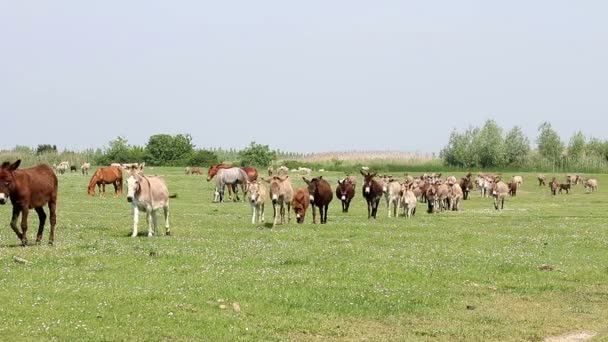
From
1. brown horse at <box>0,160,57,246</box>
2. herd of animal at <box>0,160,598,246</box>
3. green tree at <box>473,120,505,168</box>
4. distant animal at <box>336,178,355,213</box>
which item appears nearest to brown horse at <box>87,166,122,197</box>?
herd of animal at <box>0,160,598,246</box>

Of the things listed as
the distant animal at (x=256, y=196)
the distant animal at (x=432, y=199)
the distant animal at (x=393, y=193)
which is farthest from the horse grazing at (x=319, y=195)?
the distant animal at (x=432, y=199)

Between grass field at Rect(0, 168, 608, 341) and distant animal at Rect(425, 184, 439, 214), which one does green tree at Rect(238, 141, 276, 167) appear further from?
grass field at Rect(0, 168, 608, 341)

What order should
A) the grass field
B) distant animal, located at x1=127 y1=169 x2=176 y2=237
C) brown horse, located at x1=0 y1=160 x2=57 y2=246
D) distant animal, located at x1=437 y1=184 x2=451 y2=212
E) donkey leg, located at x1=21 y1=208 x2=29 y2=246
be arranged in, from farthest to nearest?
distant animal, located at x1=437 y1=184 x2=451 y2=212 < distant animal, located at x1=127 y1=169 x2=176 y2=237 < donkey leg, located at x1=21 y1=208 x2=29 y2=246 < brown horse, located at x1=0 y1=160 x2=57 y2=246 < the grass field

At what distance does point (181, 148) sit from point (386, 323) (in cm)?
12130

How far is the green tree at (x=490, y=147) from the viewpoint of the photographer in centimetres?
13200

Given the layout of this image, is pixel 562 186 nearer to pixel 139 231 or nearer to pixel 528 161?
pixel 528 161

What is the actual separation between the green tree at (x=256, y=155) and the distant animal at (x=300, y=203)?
275 ft

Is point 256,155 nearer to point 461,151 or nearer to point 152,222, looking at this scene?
point 461,151

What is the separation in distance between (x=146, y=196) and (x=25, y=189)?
476cm

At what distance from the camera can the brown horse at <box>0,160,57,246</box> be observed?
73.8 feet

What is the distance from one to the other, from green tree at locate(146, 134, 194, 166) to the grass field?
10136 cm

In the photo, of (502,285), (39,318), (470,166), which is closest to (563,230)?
(502,285)

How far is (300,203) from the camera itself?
3506 centimetres

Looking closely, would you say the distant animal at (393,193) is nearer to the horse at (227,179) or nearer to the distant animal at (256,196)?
the distant animal at (256,196)
